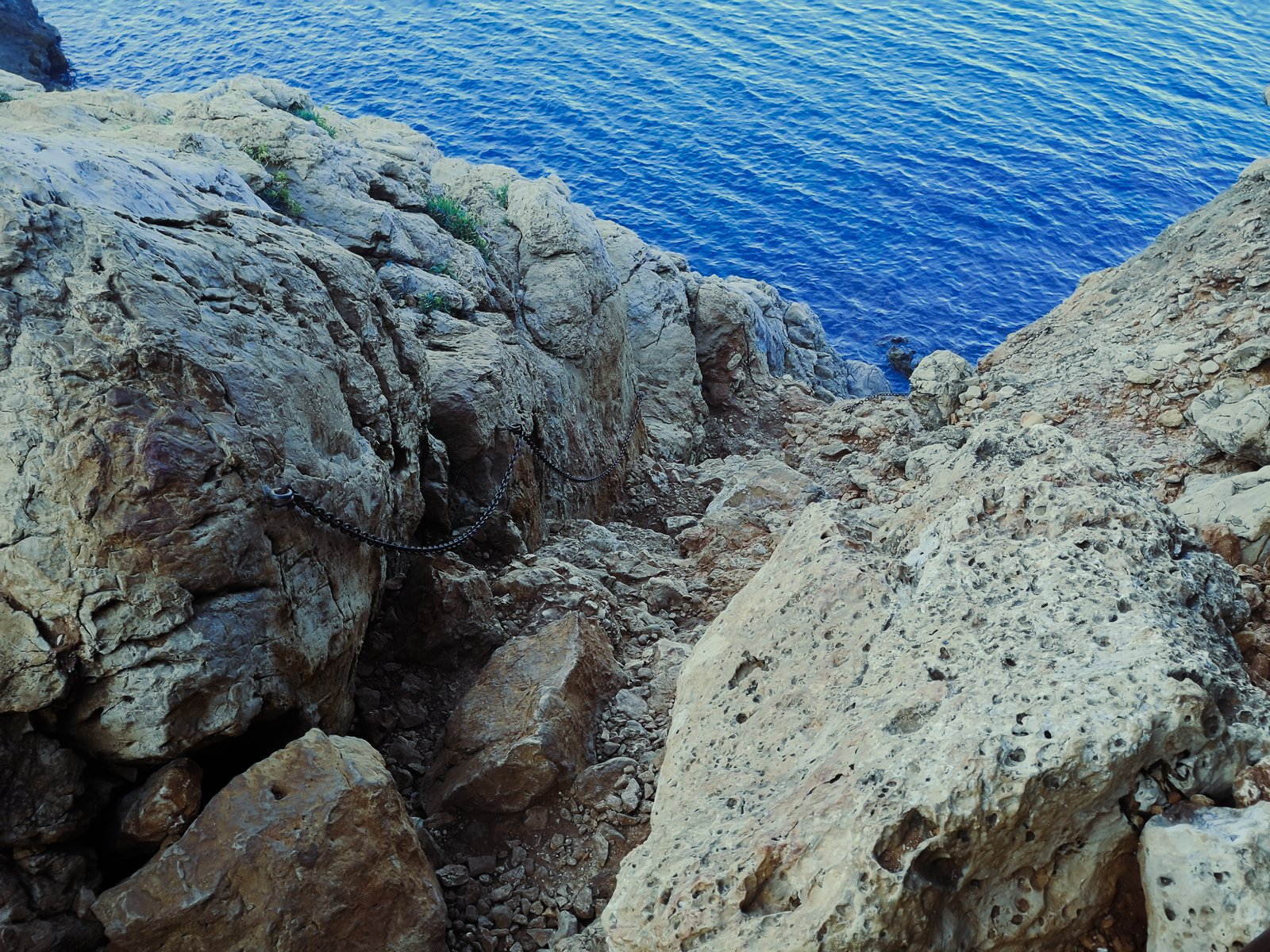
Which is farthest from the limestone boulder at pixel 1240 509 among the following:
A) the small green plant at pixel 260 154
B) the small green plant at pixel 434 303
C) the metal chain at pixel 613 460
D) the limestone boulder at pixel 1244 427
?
the small green plant at pixel 260 154

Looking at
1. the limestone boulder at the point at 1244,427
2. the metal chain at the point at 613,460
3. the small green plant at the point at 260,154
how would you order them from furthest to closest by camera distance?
the small green plant at the point at 260,154 < the metal chain at the point at 613,460 < the limestone boulder at the point at 1244,427

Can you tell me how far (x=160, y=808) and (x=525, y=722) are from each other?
278cm

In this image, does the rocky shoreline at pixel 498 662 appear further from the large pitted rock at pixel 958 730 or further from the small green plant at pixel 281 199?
the small green plant at pixel 281 199

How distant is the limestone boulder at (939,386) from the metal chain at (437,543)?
5892mm

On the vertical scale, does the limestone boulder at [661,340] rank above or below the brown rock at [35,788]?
below

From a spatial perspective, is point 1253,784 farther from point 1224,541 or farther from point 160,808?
point 160,808

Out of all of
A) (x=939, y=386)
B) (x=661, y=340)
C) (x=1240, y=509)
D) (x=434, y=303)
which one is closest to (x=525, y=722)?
(x=1240, y=509)

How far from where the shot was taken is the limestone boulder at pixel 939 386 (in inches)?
635

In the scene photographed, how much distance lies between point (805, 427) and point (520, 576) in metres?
11.7

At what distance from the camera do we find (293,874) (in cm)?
568

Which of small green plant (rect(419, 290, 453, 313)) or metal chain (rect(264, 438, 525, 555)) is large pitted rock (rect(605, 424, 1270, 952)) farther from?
small green plant (rect(419, 290, 453, 313))

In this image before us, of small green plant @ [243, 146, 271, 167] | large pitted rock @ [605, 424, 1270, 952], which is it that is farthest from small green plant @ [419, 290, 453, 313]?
large pitted rock @ [605, 424, 1270, 952]

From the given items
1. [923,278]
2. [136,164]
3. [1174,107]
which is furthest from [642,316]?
[1174,107]

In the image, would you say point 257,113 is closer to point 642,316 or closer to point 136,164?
point 136,164
